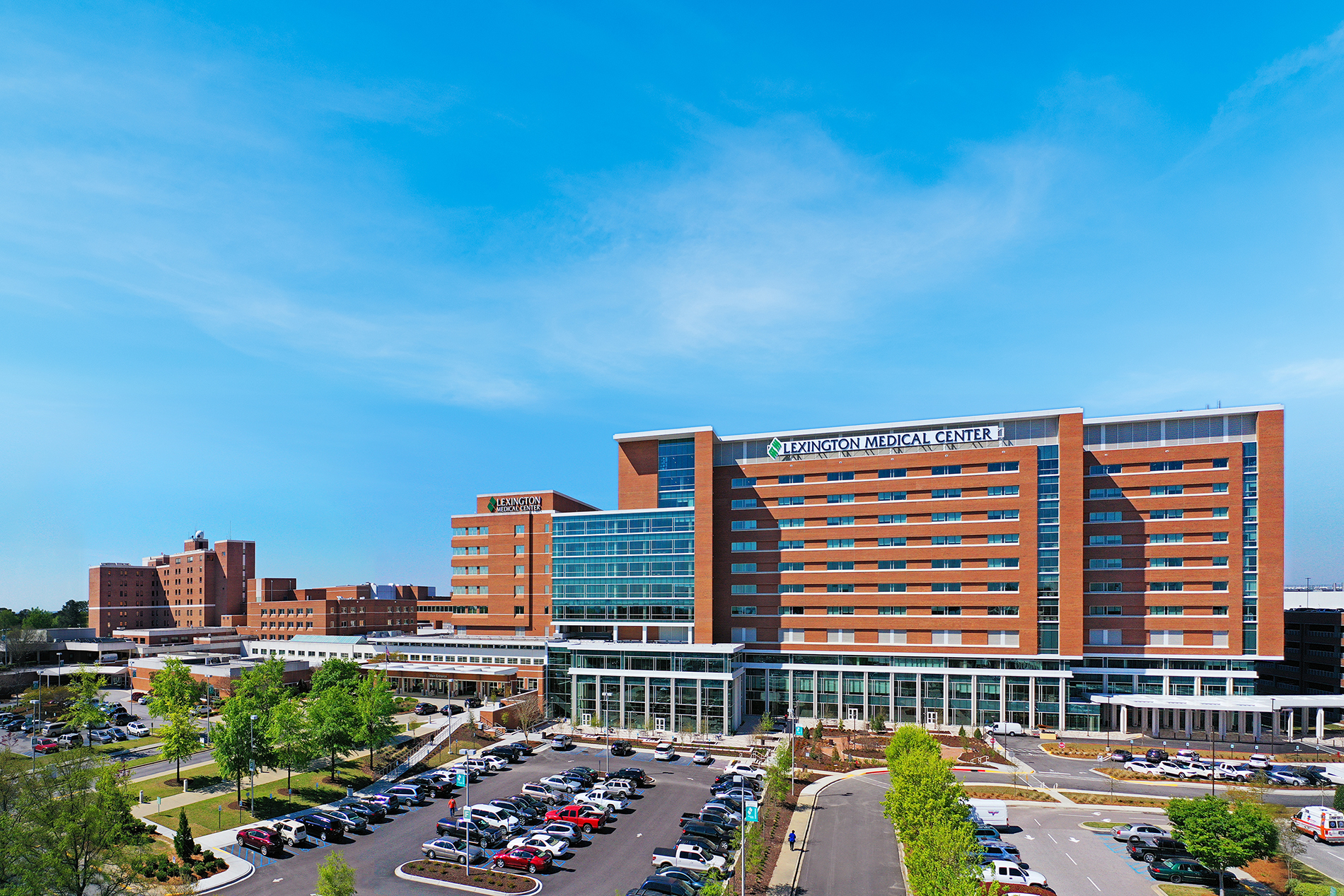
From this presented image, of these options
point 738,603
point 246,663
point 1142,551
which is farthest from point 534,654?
point 1142,551

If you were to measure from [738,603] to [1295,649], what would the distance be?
8559cm

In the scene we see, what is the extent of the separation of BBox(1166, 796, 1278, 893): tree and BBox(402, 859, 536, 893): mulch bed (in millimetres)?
43750

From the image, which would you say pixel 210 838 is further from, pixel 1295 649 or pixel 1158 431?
pixel 1295 649

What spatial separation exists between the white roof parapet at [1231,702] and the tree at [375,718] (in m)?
84.4

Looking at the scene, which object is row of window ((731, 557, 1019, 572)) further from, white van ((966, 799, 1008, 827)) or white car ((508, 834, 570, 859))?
white car ((508, 834, 570, 859))

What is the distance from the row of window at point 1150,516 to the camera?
99938mm

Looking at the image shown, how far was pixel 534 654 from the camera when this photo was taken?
4567 inches

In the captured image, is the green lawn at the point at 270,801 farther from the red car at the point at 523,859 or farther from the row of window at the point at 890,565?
the row of window at the point at 890,565

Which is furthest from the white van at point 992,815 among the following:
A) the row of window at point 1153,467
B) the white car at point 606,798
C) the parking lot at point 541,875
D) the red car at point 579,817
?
the row of window at point 1153,467

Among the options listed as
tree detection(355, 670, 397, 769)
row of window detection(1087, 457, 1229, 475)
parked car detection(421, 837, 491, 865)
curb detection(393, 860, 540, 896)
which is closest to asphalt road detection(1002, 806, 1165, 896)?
curb detection(393, 860, 540, 896)

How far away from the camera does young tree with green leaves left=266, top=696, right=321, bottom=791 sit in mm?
71250

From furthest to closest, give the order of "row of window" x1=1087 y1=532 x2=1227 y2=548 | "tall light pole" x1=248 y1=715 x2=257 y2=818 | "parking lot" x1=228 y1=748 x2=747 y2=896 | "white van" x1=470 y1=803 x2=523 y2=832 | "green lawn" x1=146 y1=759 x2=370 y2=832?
"row of window" x1=1087 y1=532 x2=1227 y2=548
"tall light pole" x1=248 y1=715 x2=257 y2=818
"green lawn" x1=146 y1=759 x2=370 y2=832
"white van" x1=470 y1=803 x2=523 y2=832
"parking lot" x1=228 y1=748 x2=747 y2=896

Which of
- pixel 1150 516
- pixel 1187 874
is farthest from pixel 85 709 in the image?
pixel 1150 516

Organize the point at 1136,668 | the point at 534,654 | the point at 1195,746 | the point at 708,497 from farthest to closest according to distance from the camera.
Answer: the point at 534,654 < the point at 708,497 < the point at 1136,668 < the point at 1195,746
